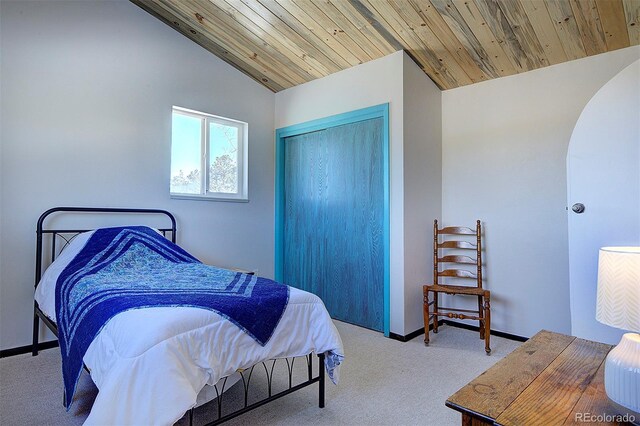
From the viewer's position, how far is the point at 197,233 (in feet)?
11.5

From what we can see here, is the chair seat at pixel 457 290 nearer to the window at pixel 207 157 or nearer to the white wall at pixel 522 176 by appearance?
the white wall at pixel 522 176

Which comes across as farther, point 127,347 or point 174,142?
point 174,142

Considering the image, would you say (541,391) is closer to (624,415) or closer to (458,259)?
(624,415)

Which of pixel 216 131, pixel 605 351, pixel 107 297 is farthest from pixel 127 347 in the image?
pixel 216 131

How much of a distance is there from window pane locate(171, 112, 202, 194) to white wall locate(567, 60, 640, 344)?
123 inches

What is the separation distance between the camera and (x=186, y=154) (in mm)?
3512

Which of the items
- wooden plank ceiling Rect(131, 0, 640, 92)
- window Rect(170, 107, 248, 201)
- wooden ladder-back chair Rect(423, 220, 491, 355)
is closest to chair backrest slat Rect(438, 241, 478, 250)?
wooden ladder-back chair Rect(423, 220, 491, 355)

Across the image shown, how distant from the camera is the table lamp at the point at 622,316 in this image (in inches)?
36.7

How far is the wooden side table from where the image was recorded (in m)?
0.96

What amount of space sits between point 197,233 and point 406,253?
203 cm

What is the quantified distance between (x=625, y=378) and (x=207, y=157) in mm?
3509

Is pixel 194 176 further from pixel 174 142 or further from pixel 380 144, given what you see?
pixel 380 144

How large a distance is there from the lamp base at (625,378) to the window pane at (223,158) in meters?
3.39

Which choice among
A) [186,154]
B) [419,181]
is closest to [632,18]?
[419,181]
